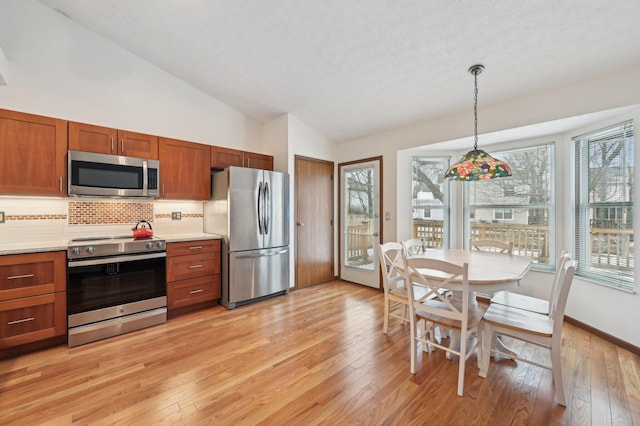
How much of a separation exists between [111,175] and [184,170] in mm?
735

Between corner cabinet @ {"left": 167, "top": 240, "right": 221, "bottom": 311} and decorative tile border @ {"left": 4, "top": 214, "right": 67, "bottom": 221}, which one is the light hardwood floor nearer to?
corner cabinet @ {"left": 167, "top": 240, "right": 221, "bottom": 311}

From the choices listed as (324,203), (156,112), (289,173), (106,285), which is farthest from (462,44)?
(106,285)

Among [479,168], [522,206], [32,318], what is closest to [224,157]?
[32,318]

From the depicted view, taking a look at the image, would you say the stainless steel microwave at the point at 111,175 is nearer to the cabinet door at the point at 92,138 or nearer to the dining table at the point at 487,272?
the cabinet door at the point at 92,138

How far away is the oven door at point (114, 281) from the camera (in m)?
2.48

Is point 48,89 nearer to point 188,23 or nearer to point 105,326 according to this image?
point 188,23

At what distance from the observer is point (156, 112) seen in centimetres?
348

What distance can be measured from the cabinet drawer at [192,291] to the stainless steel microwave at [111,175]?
107 centimetres

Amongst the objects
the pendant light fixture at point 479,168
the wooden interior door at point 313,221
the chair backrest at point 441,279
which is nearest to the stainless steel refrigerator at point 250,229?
the wooden interior door at point 313,221

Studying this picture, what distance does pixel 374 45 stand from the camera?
254cm

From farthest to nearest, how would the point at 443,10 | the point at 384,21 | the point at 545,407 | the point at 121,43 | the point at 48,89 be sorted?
the point at 121,43
the point at 48,89
the point at 384,21
the point at 443,10
the point at 545,407

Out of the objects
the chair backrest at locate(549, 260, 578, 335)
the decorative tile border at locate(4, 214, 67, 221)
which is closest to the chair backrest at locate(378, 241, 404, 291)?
the chair backrest at locate(549, 260, 578, 335)

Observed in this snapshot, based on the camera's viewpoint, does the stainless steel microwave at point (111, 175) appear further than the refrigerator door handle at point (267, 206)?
No

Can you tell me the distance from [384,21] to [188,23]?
1.88m
